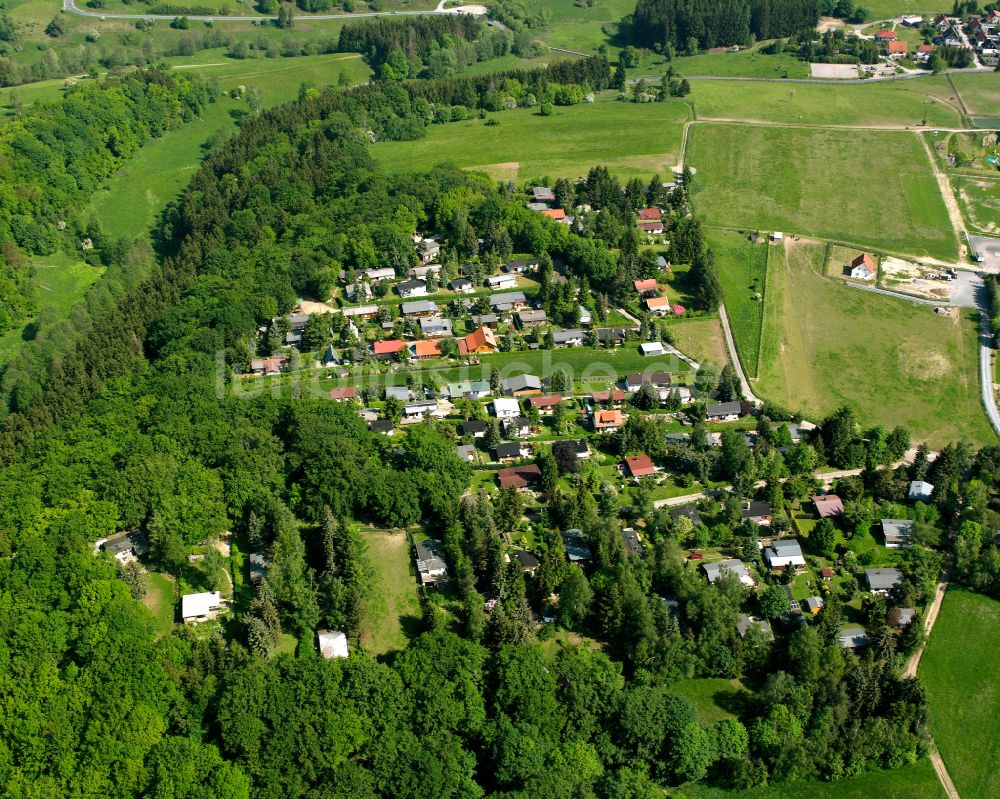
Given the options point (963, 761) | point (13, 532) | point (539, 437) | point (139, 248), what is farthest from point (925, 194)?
point (13, 532)

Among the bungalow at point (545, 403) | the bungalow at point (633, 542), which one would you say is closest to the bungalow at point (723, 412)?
the bungalow at point (545, 403)

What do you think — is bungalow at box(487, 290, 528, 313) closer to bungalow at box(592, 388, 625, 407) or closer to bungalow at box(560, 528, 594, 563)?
bungalow at box(592, 388, 625, 407)

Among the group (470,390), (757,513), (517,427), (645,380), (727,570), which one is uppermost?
(645,380)

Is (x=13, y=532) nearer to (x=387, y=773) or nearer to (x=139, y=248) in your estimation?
(x=387, y=773)

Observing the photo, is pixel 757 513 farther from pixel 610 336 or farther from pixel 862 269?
pixel 862 269

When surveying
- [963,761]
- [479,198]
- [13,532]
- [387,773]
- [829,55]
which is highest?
[829,55]

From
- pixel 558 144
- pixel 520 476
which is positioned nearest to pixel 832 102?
pixel 558 144
